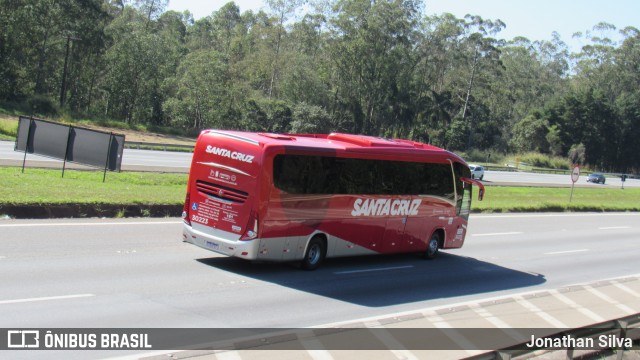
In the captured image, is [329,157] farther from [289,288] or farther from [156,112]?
[156,112]

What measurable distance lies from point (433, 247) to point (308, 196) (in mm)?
5362

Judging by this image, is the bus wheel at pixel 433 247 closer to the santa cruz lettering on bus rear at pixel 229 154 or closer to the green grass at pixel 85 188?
the santa cruz lettering on bus rear at pixel 229 154

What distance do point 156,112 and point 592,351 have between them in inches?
2932

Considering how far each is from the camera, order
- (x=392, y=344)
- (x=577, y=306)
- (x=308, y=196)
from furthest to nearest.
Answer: (x=308, y=196) < (x=577, y=306) < (x=392, y=344)

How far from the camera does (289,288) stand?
1283 centimetres

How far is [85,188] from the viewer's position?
66.2 feet

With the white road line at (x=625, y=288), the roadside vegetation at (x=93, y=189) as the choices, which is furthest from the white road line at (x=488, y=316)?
the roadside vegetation at (x=93, y=189)

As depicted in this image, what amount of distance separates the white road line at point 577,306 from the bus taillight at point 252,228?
19.5 ft

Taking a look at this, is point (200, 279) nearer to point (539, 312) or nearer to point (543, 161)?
point (539, 312)

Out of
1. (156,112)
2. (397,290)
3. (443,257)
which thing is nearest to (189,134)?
(156,112)

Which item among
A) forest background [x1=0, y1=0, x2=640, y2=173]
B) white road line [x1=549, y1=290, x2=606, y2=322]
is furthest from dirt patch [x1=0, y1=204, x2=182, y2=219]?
forest background [x1=0, y1=0, x2=640, y2=173]

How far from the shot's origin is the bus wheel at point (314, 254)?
47.7 feet

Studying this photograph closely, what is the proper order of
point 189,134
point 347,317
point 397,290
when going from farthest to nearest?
1. point 189,134
2. point 397,290
3. point 347,317

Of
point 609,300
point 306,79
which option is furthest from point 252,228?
point 306,79
